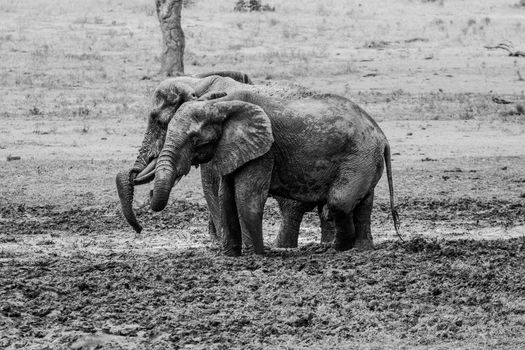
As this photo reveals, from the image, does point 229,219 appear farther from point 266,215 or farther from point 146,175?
point 266,215

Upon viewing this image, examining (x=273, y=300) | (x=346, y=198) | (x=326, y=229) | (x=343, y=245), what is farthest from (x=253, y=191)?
(x=273, y=300)

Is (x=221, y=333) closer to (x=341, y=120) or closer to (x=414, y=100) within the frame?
(x=341, y=120)

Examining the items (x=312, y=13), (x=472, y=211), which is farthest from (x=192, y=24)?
(x=472, y=211)

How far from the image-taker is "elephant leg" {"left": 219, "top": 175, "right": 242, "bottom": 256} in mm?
10594

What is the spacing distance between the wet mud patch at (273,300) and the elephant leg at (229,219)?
0.46 meters

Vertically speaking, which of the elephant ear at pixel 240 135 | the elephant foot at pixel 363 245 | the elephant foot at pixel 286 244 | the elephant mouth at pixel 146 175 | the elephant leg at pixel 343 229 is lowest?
the elephant foot at pixel 286 244

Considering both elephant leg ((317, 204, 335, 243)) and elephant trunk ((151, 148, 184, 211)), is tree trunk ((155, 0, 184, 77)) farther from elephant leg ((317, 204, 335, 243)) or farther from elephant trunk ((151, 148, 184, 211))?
elephant trunk ((151, 148, 184, 211))

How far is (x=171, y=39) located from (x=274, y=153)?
15041 millimetres

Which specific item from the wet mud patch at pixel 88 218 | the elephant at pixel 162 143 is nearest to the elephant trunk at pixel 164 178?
the elephant at pixel 162 143

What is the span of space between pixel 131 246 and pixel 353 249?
226 centimetres

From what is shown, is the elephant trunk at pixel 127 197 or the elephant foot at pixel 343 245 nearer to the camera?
the elephant foot at pixel 343 245

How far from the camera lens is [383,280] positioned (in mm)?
8938

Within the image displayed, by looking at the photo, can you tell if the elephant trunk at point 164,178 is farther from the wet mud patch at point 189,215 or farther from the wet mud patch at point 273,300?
the wet mud patch at point 189,215

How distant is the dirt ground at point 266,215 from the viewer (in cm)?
799
